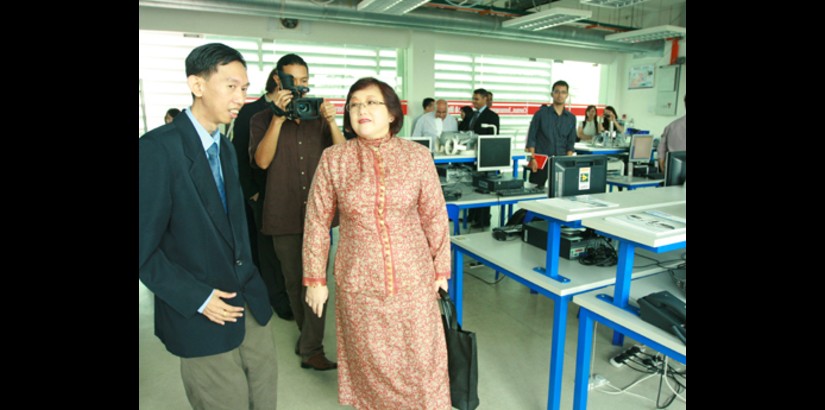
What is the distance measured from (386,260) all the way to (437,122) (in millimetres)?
5350

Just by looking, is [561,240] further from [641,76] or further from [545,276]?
[641,76]

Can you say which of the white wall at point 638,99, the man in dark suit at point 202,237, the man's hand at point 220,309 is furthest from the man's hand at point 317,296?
the white wall at point 638,99

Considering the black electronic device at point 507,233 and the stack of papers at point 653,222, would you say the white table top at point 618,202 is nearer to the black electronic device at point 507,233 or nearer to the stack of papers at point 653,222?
the stack of papers at point 653,222

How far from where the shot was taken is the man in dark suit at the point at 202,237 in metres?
1.08

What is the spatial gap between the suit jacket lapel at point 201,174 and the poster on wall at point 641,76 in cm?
1099

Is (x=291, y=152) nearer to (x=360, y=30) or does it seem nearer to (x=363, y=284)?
(x=363, y=284)

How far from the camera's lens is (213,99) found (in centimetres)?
120

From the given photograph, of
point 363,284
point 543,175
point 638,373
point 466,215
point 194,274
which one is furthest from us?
point 466,215

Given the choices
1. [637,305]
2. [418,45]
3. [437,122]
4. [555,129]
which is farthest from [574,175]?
[418,45]

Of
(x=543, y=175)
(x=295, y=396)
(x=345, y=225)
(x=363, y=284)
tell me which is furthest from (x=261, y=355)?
(x=543, y=175)

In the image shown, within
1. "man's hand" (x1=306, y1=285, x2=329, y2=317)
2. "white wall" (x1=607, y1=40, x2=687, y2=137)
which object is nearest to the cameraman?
"man's hand" (x1=306, y1=285, x2=329, y2=317)

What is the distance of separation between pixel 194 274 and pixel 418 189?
75 cm

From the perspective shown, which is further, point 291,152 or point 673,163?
point 673,163
